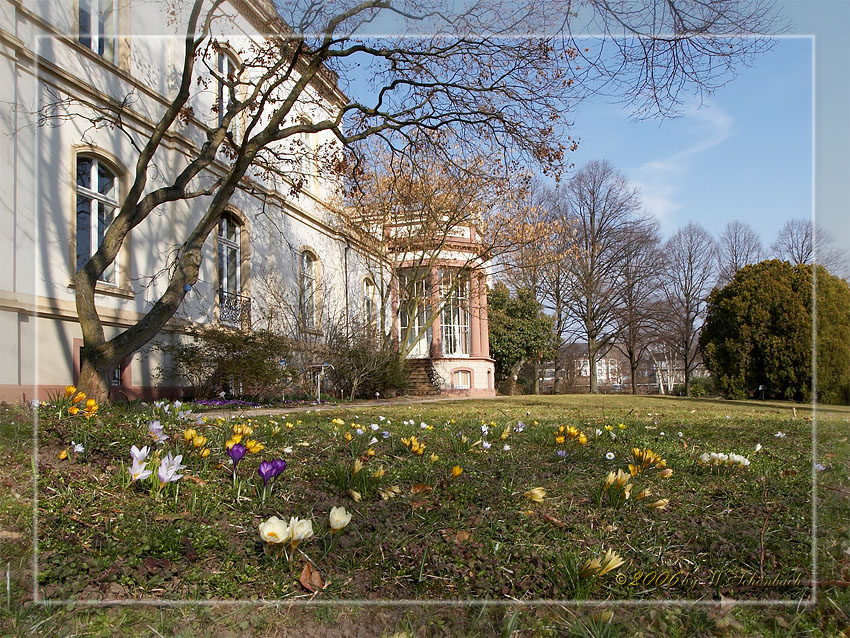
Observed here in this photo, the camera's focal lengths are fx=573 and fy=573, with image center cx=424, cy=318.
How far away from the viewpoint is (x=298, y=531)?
150 cm

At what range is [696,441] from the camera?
12.0ft

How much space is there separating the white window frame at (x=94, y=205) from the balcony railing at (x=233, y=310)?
2.62m

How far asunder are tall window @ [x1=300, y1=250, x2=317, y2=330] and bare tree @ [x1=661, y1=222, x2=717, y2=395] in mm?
9876

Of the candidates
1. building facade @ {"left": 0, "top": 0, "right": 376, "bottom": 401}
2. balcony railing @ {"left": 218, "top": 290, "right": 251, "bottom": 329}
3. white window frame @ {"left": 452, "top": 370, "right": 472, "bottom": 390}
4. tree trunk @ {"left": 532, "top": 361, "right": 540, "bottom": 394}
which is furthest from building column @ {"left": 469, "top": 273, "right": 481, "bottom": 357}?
building facade @ {"left": 0, "top": 0, "right": 376, "bottom": 401}

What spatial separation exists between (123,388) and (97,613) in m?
7.69

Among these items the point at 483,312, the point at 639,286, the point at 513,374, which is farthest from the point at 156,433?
the point at 513,374

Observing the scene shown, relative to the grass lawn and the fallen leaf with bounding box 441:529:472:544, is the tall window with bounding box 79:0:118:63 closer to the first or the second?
the grass lawn

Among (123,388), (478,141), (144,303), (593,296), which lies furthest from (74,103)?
(593,296)

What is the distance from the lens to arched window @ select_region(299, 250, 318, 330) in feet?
41.3

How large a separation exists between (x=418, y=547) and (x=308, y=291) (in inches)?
516

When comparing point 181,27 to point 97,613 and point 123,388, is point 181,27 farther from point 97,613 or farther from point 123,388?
point 97,613

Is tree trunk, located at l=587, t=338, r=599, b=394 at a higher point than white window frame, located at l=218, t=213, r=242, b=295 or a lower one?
lower

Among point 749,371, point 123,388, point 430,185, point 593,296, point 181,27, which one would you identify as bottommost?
point 123,388

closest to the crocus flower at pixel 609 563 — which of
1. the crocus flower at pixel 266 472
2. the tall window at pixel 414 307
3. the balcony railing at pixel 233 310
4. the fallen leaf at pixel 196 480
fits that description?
the crocus flower at pixel 266 472
